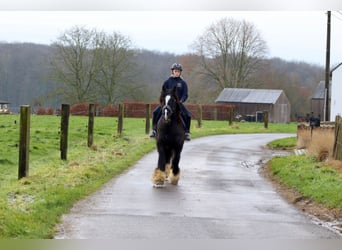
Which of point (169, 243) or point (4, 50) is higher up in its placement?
point (4, 50)

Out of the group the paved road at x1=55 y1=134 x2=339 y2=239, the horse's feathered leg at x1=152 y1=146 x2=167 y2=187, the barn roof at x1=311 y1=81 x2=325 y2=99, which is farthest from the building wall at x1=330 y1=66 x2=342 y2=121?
the barn roof at x1=311 y1=81 x2=325 y2=99

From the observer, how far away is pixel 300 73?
9331cm

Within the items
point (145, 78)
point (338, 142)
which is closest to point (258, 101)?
point (145, 78)

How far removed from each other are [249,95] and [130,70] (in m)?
25.8

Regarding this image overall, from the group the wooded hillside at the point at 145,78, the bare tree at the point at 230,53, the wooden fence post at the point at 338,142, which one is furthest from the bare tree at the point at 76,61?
the wooden fence post at the point at 338,142

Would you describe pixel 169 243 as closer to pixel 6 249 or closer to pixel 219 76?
pixel 6 249

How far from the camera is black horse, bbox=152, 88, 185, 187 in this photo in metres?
12.1

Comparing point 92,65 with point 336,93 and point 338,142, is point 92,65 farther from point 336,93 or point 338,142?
point 338,142

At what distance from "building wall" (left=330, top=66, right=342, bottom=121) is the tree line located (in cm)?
1716

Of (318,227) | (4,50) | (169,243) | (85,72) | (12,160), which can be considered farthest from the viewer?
(85,72)

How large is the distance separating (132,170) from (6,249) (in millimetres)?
8597

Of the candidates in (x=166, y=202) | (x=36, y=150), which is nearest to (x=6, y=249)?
(x=166, y=202)

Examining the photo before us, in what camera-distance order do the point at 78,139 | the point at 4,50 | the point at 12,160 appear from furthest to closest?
the point at 4,50, the point at 78,139, the point at 12,160

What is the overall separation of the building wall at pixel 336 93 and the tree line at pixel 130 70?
1716cm
